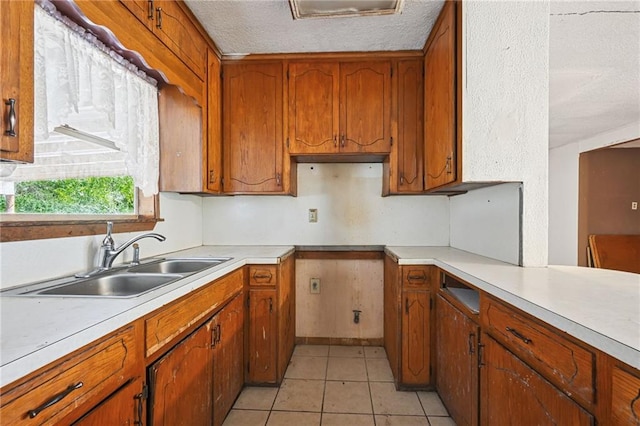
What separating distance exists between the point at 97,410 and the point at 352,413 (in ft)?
4.61

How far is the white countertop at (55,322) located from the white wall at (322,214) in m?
1.51

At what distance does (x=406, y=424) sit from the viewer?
65.4 inches

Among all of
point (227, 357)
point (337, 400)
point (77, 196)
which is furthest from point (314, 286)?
point (77, 196)

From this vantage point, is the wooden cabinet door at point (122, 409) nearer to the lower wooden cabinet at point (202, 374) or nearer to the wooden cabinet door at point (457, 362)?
the lower wooden cabinet at point (202, 374)

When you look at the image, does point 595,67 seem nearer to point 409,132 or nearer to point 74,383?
point 409,132

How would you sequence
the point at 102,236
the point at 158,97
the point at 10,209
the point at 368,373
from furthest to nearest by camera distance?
1. the point at 368,373
2. the point at 158,97
3. the point at 102,236
4. the point at 10,209

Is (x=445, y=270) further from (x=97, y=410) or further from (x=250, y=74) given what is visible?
(x=250, y=74)

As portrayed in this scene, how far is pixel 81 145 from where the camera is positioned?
1416mm

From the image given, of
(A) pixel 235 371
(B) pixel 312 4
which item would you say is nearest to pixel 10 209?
(A) pixel 235 371

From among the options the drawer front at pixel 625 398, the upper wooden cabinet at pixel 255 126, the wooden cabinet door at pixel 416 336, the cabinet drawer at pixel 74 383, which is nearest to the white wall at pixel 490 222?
the wooden cabinet door at pixel 416 336

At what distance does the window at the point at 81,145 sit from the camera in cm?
113

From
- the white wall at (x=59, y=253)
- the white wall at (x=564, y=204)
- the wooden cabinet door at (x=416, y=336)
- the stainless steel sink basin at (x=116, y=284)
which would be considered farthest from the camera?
the white wall at (x=564, y=204)

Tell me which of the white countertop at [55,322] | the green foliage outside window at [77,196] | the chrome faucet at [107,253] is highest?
the green foliage outside window at [77,196]

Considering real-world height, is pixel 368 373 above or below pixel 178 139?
below
